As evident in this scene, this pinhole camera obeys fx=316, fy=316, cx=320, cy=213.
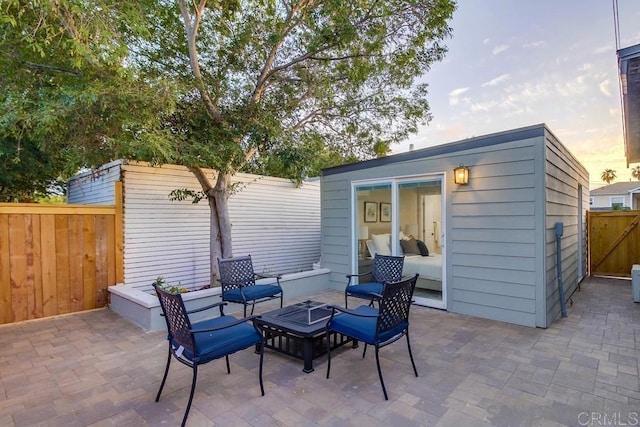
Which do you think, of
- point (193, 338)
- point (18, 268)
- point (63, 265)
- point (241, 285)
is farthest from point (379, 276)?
point (18, 268)

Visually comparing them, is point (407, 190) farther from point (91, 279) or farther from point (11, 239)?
point (11, 239)

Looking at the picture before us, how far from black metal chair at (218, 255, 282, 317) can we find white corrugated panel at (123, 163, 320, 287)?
195 centimetres

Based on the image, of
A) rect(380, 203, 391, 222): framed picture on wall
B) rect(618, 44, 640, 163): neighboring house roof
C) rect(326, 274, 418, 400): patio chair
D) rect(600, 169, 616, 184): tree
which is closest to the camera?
rect(326, 274, 418, 400): patio chair

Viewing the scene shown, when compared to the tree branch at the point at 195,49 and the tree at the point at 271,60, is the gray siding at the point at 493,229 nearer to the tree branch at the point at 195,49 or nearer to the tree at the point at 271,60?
the tree at the point at 271,60

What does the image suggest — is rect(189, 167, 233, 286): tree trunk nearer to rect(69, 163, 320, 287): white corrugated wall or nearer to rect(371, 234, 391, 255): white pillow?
rect(69, 163, 320, 287): white corrugated wall

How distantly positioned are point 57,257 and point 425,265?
18.1 ft

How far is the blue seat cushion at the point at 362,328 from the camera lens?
8.51 feet

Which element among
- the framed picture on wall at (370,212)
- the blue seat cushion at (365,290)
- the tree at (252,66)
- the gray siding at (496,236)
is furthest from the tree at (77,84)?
the gray siding at (496,236)

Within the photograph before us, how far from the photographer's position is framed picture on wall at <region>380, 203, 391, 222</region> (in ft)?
17.6

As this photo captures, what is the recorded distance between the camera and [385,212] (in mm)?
5422

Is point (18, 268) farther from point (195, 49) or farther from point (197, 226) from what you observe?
point (195, 49)

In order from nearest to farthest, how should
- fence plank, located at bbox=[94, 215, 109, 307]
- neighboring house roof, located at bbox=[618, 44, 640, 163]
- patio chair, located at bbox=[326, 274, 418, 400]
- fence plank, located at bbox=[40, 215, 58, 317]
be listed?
patio chair, located at bbox=[326, 274, 418, 400] → neighboring house roof, located at bbox=[618, 44, 640, 163] → fence plank, located at bbox=[40, 215, 58, 317] → fence plank, located at bbox=[94, 215, 109, 307]

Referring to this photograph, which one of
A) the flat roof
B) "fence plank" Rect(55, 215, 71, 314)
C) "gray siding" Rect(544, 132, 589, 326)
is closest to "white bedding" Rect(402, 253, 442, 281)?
"gray siding" Rect(544, 132, 589, 326)

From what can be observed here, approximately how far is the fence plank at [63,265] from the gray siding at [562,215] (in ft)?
21.5
